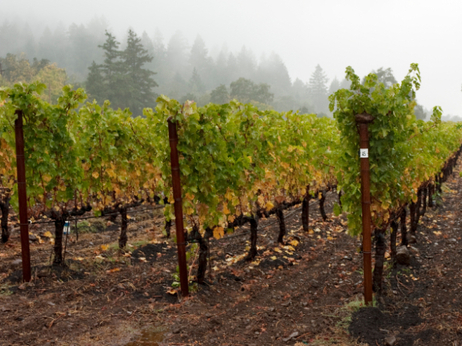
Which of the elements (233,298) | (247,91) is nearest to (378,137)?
(233,298)

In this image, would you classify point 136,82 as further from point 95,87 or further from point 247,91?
point 247,91

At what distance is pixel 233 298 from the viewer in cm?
568

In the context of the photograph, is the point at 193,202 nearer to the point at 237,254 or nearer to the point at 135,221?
the point at 237,254

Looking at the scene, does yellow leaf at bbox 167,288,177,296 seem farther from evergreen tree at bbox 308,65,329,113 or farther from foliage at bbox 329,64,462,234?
evergreen tree at bbox 308,65,329,113

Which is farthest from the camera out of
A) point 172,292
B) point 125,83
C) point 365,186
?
point 125,83

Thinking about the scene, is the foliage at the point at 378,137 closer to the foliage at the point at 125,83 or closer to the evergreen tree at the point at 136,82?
the foliage at the point at 125,83

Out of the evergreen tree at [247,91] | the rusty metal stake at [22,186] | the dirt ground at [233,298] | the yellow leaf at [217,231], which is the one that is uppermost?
the evergreen tree at [247,91]

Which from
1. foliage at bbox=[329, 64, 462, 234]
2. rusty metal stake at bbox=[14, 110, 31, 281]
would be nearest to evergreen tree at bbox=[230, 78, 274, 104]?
rusty metal stake at bbox=[14, 110, 31, 281]

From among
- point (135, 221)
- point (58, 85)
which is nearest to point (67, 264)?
point (135, 221)

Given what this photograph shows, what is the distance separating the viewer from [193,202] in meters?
5.70

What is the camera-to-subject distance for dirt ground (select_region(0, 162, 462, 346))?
441 cm

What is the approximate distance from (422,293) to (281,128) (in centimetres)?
399

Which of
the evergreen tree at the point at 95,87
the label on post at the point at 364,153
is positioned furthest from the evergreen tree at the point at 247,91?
the label on post at the point at 364,153

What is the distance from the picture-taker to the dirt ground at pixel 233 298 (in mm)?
4410
